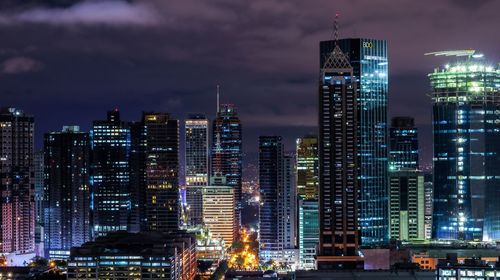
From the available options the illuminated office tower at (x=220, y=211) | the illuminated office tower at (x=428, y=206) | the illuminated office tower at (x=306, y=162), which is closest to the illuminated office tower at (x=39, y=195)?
the illuminated office tower at (x=220, y=211)

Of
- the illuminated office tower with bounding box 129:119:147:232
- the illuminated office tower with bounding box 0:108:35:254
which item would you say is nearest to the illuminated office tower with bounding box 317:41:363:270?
the illuminated office tower with bounding box 129:119:147:232

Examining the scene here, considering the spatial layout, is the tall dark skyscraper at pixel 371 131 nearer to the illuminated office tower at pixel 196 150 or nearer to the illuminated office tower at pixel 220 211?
the illuminated office tower at pixel 220 211

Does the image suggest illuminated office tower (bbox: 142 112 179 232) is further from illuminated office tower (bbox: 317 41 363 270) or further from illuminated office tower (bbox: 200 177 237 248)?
illuminated office tower (bbox: 317 41 363 270)

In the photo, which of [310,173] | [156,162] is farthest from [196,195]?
[310,173]

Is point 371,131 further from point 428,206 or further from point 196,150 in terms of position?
point 196,150

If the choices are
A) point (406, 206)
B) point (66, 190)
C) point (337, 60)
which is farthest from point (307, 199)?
point (66, 190)
